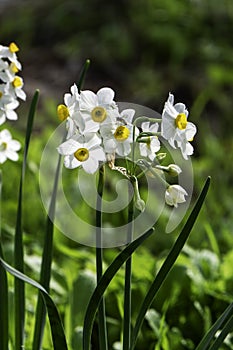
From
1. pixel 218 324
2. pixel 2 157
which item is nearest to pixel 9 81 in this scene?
pixel 2 157

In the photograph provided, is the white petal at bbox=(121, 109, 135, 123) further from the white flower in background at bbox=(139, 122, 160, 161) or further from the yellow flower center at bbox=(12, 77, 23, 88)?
the yellow flower center at bbox=(12, 77, 23, 88)

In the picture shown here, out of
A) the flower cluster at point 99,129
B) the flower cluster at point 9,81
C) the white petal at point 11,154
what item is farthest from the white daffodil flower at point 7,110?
the flower cluster at point 99,129

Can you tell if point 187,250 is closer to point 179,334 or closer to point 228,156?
point 179,334

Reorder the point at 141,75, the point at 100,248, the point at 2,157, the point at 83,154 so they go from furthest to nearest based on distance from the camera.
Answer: the point at 141,75 → the point at 2,157 → the point at 100,248 → the point at 83,154

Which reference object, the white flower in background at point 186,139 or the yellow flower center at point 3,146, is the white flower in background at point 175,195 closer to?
the white flower in background at point 186,139

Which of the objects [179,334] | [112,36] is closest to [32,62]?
[112,36]

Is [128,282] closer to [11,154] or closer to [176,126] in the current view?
[176,126]
